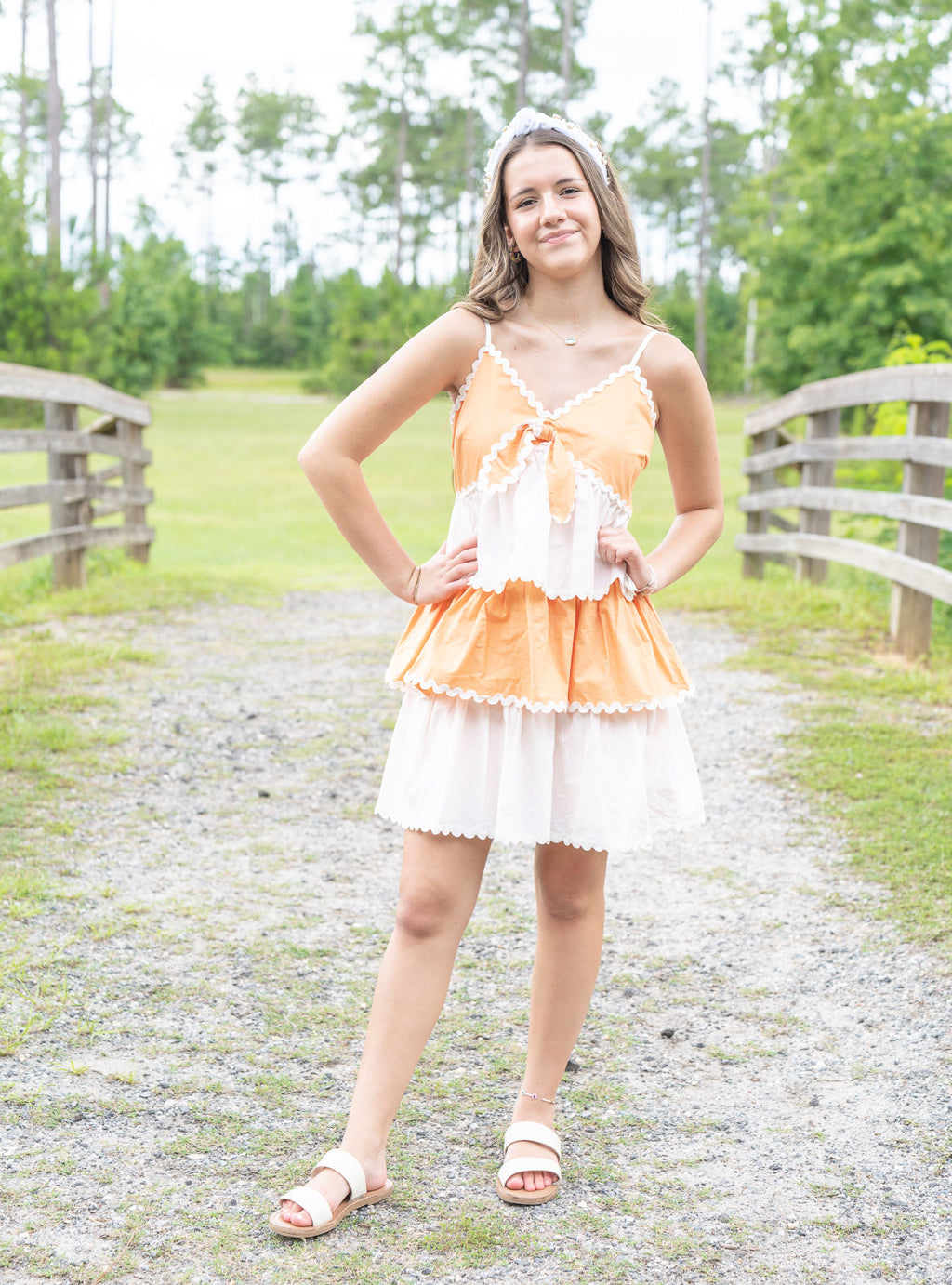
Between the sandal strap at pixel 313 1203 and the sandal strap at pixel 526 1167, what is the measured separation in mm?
301

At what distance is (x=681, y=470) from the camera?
7.56ft

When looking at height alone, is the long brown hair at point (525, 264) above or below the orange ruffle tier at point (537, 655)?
above

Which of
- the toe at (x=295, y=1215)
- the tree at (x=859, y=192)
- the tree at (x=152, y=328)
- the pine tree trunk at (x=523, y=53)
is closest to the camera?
the toe at (x=295, y=1215)

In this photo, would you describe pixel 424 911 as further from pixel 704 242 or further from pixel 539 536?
pixel 704 242

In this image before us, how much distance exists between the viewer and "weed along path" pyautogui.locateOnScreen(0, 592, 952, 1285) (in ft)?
6.44

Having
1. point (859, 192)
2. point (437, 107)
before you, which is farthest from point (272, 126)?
point (859, 192)

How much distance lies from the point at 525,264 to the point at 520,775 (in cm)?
88

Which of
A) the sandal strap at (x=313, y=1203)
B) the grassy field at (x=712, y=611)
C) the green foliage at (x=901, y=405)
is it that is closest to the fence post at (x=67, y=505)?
the grassy field at (x=712, y=611)

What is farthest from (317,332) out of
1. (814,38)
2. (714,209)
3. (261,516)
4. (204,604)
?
(204,604)

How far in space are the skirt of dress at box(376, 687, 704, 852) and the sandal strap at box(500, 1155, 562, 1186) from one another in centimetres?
53

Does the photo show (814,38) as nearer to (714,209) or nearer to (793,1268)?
(793,1268)

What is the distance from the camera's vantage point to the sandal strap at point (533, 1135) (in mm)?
2164

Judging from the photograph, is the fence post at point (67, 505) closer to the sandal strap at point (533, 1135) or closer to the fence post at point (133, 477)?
the fence post at point (133, 477)

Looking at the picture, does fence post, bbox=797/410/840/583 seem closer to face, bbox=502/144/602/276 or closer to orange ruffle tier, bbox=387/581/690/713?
face, bbox=502/144/602/276
